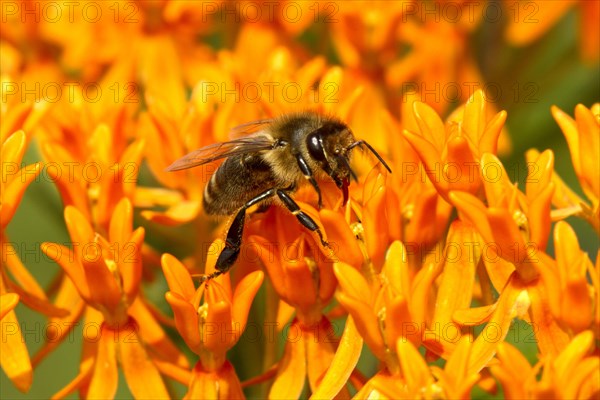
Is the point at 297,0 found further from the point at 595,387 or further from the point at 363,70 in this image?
the point at 595,387

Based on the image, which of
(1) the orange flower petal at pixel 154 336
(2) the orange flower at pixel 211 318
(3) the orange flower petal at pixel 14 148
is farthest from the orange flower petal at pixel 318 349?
(3) the orange flower petal at pixel 14 148

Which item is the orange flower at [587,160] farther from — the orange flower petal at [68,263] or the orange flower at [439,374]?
the orange flower petal at [68,263]

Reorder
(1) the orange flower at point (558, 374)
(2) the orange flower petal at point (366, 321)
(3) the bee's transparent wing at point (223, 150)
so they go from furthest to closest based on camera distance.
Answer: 1. (3) the bee's transparent wing at point (223, 150)
2. (2) the orange flower petal at point (366, 321)
3. (1) the orange flower at point (558, 374)

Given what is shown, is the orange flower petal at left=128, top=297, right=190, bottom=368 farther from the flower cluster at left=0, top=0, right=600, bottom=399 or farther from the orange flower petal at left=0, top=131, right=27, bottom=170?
the orange flower petal at left=0, top=131, right=27, bottom=170

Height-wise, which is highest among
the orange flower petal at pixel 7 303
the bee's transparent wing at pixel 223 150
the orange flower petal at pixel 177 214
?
the bee's transparent wing at pixel 223 150

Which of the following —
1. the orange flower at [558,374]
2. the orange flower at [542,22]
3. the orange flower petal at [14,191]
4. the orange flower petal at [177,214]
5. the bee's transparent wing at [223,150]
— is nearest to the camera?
the orange flower at [558,374]

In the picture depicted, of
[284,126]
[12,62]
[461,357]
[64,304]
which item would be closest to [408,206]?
[284,126]

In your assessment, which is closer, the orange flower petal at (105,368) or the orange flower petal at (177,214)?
the orange flower petal at (105,368)

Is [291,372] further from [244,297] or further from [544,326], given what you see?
[544,326]
